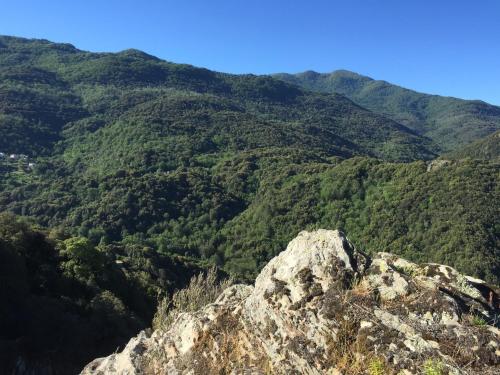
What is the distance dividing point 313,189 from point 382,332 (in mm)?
89229

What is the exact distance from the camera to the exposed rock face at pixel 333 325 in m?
5.91

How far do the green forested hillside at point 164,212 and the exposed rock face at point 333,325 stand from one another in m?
8.62

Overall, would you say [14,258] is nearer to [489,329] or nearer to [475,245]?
[489,329]

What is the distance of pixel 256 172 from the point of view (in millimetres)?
114750

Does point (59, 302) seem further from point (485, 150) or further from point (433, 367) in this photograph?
point (485, 150)

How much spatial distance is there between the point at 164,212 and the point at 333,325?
90.4 metres

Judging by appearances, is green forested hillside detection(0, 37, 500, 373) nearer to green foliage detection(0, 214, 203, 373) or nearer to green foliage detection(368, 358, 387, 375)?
green foliage detection(0, 214, 203, 373)

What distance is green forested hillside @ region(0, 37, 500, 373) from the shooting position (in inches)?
752

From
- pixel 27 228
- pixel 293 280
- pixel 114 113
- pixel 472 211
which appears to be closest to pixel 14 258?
pixel 27 228

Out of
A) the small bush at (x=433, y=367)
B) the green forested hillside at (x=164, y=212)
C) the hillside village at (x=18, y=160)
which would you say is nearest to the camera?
the small bush at (x=433, y=367)

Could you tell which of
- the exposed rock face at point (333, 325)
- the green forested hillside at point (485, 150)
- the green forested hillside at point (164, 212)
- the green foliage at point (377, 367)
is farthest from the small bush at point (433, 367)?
the green forested hillside at point (485, 150)

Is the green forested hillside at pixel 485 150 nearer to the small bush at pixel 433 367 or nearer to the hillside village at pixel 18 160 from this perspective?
the hillside village at pixel 18 160

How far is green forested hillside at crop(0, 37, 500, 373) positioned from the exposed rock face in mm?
8615

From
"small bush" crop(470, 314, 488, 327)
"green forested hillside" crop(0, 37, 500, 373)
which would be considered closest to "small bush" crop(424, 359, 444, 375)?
"small bush" crop(470, 314, 488, 327)
